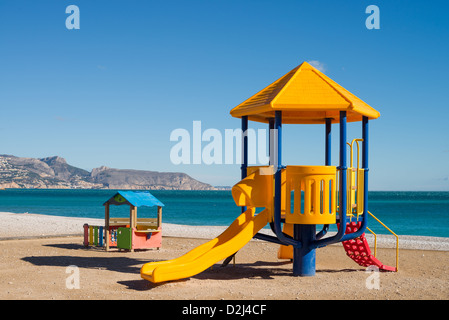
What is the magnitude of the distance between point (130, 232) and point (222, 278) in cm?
565

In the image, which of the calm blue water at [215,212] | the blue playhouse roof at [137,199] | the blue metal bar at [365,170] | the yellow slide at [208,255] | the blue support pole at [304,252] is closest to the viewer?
the yellow slide at [208,255]

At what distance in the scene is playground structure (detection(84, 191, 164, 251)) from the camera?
1634 centimetres

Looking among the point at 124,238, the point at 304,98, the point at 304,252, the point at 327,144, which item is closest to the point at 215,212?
the point at 124,238

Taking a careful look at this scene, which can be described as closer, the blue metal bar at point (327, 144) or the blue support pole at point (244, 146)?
the blue support pole at point (244, 146)

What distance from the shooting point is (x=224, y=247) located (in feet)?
34.9

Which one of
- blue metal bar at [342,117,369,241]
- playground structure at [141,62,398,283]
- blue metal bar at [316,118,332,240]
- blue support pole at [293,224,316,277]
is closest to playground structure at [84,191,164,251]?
playground structure at [141,62,398,283]

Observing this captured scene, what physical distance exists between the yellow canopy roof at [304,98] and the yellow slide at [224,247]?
163cm

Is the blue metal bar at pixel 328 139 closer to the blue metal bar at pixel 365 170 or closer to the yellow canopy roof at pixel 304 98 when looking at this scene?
the yellow canopy roof at pixel 304 98

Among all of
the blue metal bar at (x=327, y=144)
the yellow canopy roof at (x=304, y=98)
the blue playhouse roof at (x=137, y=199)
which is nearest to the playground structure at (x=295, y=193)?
the yellow canopy roof at (x=304, y=98)

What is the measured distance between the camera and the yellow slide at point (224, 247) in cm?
1012

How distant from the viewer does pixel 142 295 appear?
924cm

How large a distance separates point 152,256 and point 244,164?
4.86 metres

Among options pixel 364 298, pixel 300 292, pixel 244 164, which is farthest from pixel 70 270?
pixel 364 298

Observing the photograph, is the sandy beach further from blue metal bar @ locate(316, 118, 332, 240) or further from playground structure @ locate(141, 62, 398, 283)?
blue metal bar @ locate(316, 118, 332, 240)
